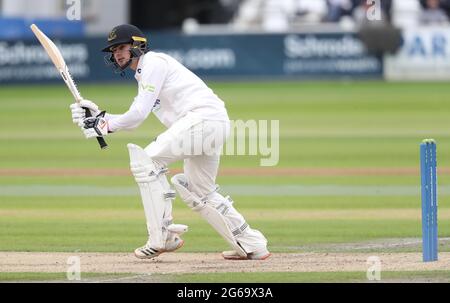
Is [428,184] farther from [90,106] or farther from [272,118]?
[272,118]

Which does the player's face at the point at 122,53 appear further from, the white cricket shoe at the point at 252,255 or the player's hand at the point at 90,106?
the white cricket shoe at the point at 252,255

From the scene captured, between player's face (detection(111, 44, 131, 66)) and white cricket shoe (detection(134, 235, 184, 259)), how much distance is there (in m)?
1.49

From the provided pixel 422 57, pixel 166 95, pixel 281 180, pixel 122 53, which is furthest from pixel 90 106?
pixel 422 57

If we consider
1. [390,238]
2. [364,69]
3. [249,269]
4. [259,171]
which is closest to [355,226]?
[390,238]

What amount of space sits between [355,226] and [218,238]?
1.46m

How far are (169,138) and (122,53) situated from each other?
32.3 inches

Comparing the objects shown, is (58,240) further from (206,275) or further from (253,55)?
(253,55)

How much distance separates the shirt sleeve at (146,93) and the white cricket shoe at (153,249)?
101 centimetres

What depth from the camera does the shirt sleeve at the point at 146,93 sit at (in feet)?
31.3

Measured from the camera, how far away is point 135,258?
33.0 ft

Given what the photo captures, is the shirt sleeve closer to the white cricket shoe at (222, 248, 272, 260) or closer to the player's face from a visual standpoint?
the player's face

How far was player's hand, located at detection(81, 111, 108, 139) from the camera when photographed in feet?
31.7

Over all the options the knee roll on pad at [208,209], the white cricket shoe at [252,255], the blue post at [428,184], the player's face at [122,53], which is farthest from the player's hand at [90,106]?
the blue post at [428,184]

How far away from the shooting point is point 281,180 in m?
16.3
